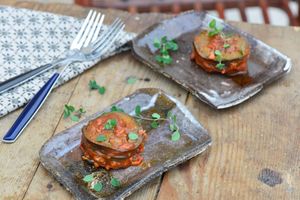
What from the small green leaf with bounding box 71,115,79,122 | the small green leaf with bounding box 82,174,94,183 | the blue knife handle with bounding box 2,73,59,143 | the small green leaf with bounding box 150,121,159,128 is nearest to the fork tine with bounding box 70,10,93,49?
the blue knife handle with bounding box 2,73,59,143

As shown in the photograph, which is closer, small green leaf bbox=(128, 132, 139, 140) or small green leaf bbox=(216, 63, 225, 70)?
small green leaf bbox=(128, 132, 139, 140)

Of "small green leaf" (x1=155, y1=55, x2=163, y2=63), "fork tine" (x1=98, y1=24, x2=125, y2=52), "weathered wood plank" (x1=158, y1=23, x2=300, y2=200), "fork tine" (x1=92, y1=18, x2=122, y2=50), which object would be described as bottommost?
"weathered wood plank" (x1=158, y1=23, x2=300, y2=200)

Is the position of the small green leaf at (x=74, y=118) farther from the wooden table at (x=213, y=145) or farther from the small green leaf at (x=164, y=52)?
the small green leaf at (x=164, y=52)

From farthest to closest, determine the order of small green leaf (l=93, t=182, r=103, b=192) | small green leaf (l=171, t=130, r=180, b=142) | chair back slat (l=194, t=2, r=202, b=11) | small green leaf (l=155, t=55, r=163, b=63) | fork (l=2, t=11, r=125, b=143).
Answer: chair back slat (l=194, t=2, r=202, b=11), small green leaf (l=155, t=55, r=163, b=63), fork (l=2, t=11, r=125, b=143), small green leaf (l=171, t=130, r=180, b=142), small green leaf (l=93, t=182, r=103, b=192)

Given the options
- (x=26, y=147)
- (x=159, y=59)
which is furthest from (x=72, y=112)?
(x=159, y=59)

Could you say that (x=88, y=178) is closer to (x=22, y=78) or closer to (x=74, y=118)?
(x=74, y=118)

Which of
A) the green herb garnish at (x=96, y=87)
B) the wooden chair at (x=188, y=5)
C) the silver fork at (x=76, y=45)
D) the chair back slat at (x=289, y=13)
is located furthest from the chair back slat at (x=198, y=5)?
the green herb garnish at (x=96, y=87)

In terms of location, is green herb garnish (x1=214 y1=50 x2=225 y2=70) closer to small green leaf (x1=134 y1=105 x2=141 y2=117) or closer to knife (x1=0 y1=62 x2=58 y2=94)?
small green leaf (x1=134 y1=105 x2=141 y2=117)

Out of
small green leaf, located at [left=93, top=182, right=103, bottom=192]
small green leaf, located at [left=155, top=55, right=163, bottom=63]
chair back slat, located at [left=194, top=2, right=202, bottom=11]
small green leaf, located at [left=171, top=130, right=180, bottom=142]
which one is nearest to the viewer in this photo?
small green leaf, located at [left=93, top=182, right=103, bottom=192]
